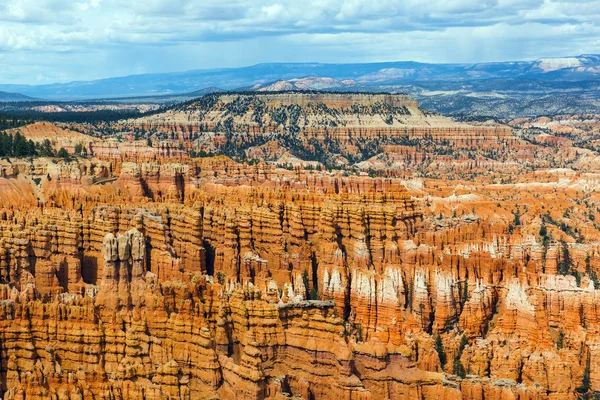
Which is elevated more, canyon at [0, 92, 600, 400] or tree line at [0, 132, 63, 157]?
tree line at [0, 132, 63, 157]

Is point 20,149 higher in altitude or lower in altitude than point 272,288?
higher

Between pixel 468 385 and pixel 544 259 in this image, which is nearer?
pixel 468 385

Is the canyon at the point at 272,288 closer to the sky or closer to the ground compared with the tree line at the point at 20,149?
closer to the ground

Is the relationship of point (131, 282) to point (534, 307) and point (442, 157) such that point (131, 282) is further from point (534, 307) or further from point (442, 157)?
point (442, 157)

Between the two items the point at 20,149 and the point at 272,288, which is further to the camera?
the point at 20,149

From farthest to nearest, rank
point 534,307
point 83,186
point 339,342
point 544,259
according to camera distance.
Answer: point 83,186, point 544,259, point 534,307, point 339,342

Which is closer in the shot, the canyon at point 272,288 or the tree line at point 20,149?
the canyon at point 272,288

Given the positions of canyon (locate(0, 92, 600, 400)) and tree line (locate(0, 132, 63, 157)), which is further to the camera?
tree line (locate(0, 132, 63, 157))

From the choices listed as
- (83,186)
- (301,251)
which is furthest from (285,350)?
(83,186)
